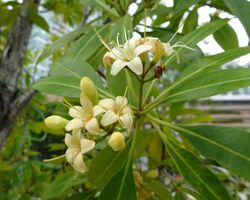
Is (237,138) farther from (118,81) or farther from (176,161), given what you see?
A: (118,81)

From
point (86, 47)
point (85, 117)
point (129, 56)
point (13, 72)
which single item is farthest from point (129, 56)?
point (13, 72)

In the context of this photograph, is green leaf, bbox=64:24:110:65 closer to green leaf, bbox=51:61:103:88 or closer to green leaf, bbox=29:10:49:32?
green leaf, bbox=51:61:103:88

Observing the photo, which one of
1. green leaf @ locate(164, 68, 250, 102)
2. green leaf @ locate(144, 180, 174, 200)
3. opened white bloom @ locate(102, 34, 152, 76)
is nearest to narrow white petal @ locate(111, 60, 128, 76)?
opened white bloom @ locate(102, 34, 152, 76)

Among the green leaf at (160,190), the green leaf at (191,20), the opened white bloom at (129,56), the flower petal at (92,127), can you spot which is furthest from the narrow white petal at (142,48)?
the green leaf at (191,20)

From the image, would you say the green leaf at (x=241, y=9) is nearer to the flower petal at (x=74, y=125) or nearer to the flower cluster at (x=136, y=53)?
the flower cluster at (x=136, y=53)

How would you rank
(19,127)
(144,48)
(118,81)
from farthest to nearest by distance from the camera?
(19,127)
(118,81)
(144,48)

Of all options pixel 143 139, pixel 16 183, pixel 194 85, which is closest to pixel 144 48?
pixel 194 85
